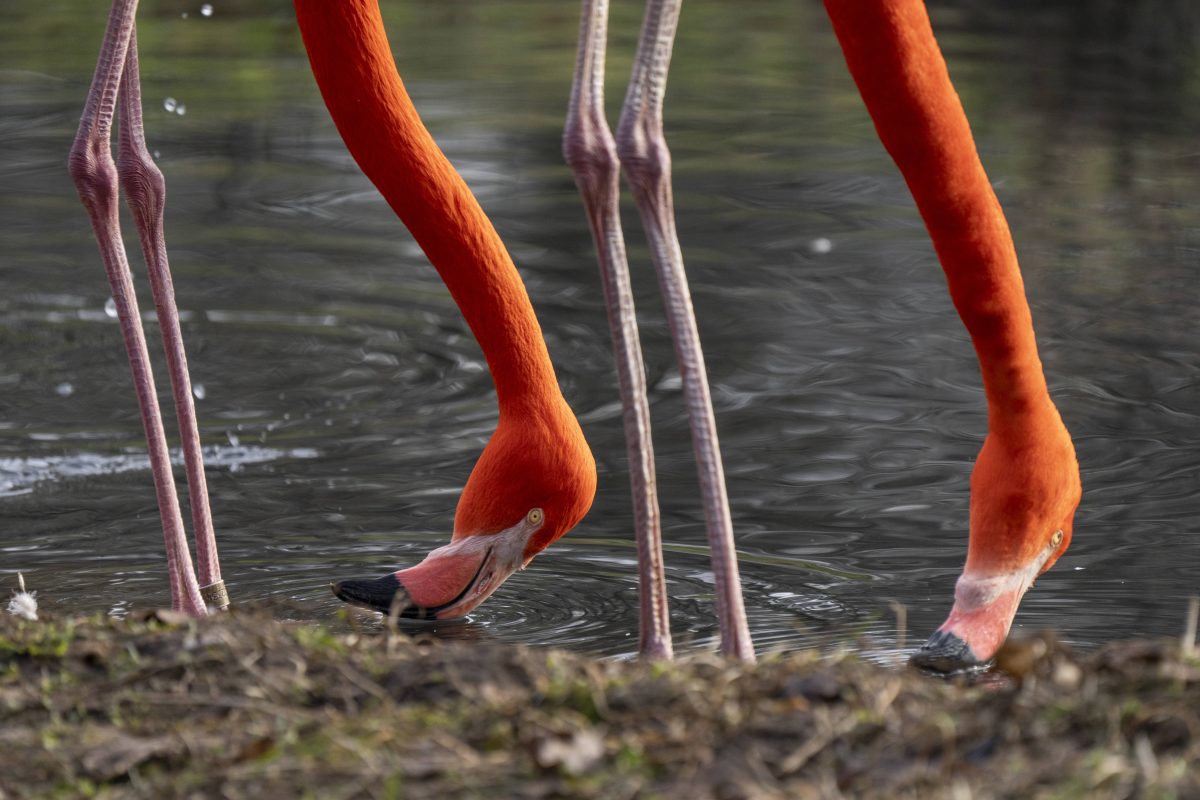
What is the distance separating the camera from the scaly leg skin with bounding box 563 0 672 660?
3465 mm

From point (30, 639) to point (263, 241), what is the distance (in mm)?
5583

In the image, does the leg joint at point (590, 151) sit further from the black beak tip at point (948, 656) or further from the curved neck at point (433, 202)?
the black beak tip at point (948, 656)

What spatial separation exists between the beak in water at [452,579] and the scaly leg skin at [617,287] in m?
0.67

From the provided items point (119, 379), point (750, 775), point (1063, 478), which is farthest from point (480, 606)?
point (119, 379)

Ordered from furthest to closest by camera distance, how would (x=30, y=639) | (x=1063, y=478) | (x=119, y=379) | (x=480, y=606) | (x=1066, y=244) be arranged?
(x=1066, y=244) < (x=119, y=379) < (x=480, y=606) < (x=1063, y=478) < (x=30, y=639)

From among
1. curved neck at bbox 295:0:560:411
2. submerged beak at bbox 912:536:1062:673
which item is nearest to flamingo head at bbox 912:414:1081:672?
submerged beak at bbox 912:536:1062:673

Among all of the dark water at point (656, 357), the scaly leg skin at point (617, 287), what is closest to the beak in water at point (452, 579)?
the dark water at point (656, 357)

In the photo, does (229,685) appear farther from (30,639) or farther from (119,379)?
(119,379)

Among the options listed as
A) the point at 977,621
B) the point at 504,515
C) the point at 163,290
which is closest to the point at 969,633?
the point at 977,621

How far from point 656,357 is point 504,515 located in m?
2.81

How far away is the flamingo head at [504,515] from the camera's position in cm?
412

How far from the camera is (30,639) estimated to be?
3.21m

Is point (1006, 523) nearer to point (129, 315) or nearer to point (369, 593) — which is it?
point (369, 593)

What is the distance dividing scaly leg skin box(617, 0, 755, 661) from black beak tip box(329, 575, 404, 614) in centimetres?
92
